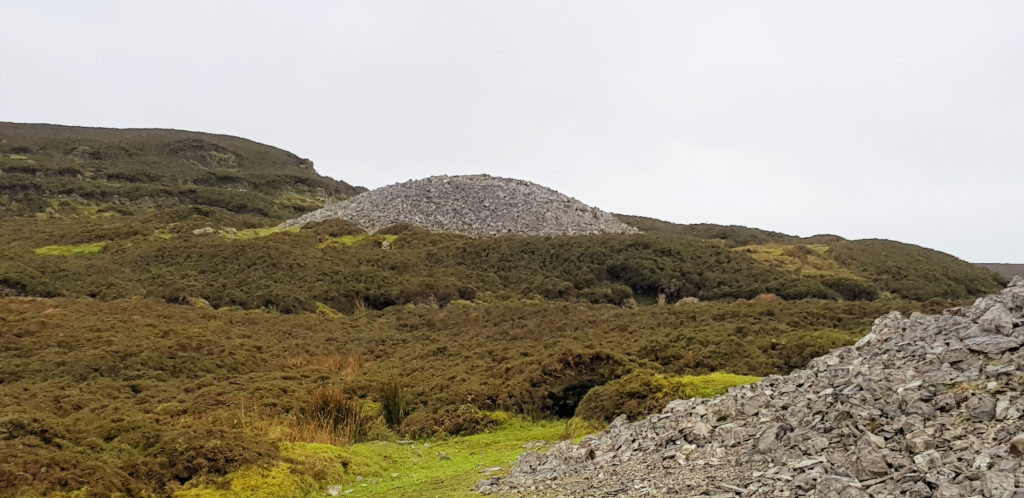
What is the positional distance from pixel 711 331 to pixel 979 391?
43.2 feet

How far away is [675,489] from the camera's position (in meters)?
7.12

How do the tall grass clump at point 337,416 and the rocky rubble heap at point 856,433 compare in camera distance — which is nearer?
the rocky rubble heap at point 856,433

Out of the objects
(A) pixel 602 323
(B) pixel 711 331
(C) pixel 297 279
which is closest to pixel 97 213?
(C) pixel 297 279

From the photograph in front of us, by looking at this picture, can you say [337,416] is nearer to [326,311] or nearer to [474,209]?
[326,311]

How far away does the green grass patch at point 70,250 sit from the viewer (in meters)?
43.3

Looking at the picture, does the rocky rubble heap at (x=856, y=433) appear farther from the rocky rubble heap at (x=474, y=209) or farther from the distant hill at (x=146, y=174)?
the distant hill at (x=146, y=174)

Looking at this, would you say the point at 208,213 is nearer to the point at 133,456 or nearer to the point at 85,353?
the point at 85,353

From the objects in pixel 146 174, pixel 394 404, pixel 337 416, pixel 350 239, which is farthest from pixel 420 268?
pixel 146 174

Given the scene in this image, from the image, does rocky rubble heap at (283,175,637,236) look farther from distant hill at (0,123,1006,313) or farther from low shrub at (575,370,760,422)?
low shrub at (575,370,760,422)

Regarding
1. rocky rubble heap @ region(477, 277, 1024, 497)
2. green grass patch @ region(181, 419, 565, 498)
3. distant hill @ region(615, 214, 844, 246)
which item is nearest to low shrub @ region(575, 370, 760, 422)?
green grass patch @ region(181, 419, 565, 498)

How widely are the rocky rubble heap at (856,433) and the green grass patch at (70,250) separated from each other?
1672 inches

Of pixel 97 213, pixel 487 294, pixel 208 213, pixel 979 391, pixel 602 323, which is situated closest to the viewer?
pixel 979 391

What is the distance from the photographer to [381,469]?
36.2ft

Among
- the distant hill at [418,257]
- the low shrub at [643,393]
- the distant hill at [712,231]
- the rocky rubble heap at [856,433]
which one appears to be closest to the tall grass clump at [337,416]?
the low shrub at [643,393]
